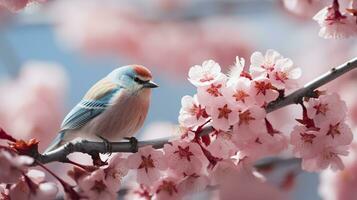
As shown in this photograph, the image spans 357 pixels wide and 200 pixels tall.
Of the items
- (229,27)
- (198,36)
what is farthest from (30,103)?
(229,27)

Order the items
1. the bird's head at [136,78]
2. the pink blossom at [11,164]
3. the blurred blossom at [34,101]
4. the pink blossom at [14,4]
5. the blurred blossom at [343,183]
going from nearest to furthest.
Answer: the pink blossom at [11,164], the pink blossom at [14,4], the bird's head at [136,78], the blurred blossom at [343,183], the blurred blossom at [34,101]

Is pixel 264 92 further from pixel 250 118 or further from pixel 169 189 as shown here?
pixel 169 189

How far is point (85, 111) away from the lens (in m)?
1.74

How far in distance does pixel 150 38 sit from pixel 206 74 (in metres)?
2.86

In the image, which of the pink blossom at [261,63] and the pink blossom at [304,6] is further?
the pink blossom at [304,6]

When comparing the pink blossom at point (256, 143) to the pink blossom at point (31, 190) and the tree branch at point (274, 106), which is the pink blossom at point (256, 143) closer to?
the tree branch at point (274, 106)

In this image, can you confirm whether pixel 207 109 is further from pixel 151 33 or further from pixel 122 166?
pixel 151 33

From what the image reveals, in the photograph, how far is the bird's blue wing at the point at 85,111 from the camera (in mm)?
1724

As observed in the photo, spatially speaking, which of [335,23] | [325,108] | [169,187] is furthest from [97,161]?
[335,23]

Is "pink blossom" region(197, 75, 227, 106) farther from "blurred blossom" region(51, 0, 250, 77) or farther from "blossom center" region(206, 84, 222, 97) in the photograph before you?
"blurred blossom" region(51, 0, 250, 77)

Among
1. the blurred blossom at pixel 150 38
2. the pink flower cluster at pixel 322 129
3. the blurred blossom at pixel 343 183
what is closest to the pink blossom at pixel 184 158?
the pink flower cluster at pixel 322 129

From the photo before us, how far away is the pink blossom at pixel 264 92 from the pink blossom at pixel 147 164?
0.24 metres

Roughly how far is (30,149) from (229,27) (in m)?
3.35

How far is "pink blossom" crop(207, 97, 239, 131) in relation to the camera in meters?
1.40
